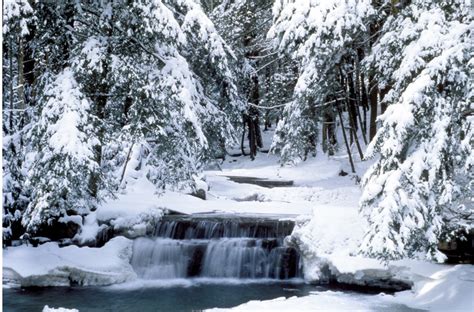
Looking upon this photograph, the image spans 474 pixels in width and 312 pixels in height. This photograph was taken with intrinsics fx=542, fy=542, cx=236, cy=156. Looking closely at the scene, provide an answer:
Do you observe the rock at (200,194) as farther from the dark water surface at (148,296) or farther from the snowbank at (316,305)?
the snowbank at (316,305)

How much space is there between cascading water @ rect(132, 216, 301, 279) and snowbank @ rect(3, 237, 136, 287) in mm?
820

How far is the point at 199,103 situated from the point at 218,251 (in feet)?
11.5

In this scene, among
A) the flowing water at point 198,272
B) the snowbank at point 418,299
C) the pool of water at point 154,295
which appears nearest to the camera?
the snowbank at point 418,299

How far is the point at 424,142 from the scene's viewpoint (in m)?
7.29

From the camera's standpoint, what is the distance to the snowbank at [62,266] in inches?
441

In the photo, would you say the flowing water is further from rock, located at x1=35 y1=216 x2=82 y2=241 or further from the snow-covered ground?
rock, located at x1=35 y1=216 x2=82 y2=241

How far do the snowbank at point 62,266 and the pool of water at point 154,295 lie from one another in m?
0.27

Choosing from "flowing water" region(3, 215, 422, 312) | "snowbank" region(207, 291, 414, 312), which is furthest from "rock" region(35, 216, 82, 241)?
"snowbank" region(207, 291, 414, 312)

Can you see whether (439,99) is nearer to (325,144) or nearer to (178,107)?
(178,107)

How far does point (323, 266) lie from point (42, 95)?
22.5 ft

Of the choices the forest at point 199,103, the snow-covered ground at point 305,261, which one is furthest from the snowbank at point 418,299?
the forest at point 199,103

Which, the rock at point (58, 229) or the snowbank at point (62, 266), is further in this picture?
the rock at point (58, 229)

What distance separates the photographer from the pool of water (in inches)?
394

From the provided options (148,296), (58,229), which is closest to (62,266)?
(58,229)
